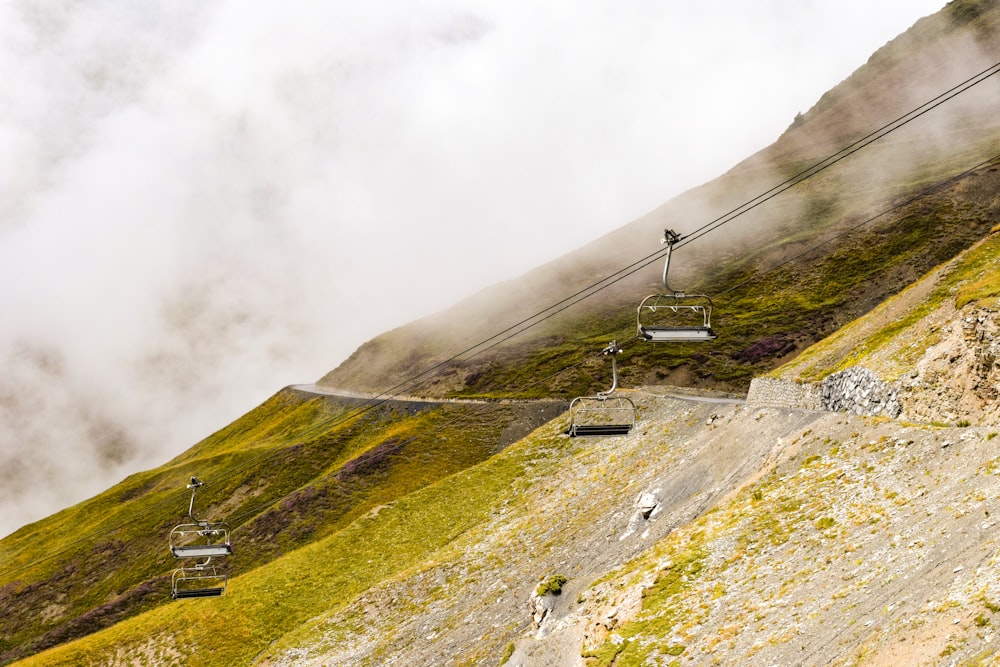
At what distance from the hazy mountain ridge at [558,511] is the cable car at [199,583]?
4025 mm

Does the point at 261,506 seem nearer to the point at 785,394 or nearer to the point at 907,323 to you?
the point at 785,394

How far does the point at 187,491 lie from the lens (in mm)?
157625

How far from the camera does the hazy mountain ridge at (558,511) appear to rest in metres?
34.1

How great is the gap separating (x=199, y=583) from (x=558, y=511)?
62010mm

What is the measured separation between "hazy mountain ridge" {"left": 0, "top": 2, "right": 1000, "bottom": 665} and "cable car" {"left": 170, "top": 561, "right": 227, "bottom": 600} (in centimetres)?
403

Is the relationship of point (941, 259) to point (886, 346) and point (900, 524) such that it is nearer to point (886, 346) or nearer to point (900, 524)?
point (886, 346)

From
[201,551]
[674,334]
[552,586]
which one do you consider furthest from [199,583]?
[674,334]

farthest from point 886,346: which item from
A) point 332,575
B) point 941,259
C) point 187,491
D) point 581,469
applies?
point 187,491

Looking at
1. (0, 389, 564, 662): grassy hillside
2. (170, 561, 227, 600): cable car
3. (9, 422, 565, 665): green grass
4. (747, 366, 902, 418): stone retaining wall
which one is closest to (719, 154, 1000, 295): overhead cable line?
(0, 389, 564, 662): grassy hillside

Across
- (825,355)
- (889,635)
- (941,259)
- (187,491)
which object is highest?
(187,491)

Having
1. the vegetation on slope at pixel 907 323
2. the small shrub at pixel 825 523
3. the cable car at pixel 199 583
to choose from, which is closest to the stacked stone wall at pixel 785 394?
the vegetation on slope at pixel 907 323

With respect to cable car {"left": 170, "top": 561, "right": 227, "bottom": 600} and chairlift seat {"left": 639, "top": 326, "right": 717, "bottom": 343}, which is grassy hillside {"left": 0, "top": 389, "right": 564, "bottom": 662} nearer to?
cable car {"left": 170, "top": 561, "right": 227, "bottom": 600}

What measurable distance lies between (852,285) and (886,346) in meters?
110

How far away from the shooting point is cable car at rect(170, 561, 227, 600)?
4888 centimetres
